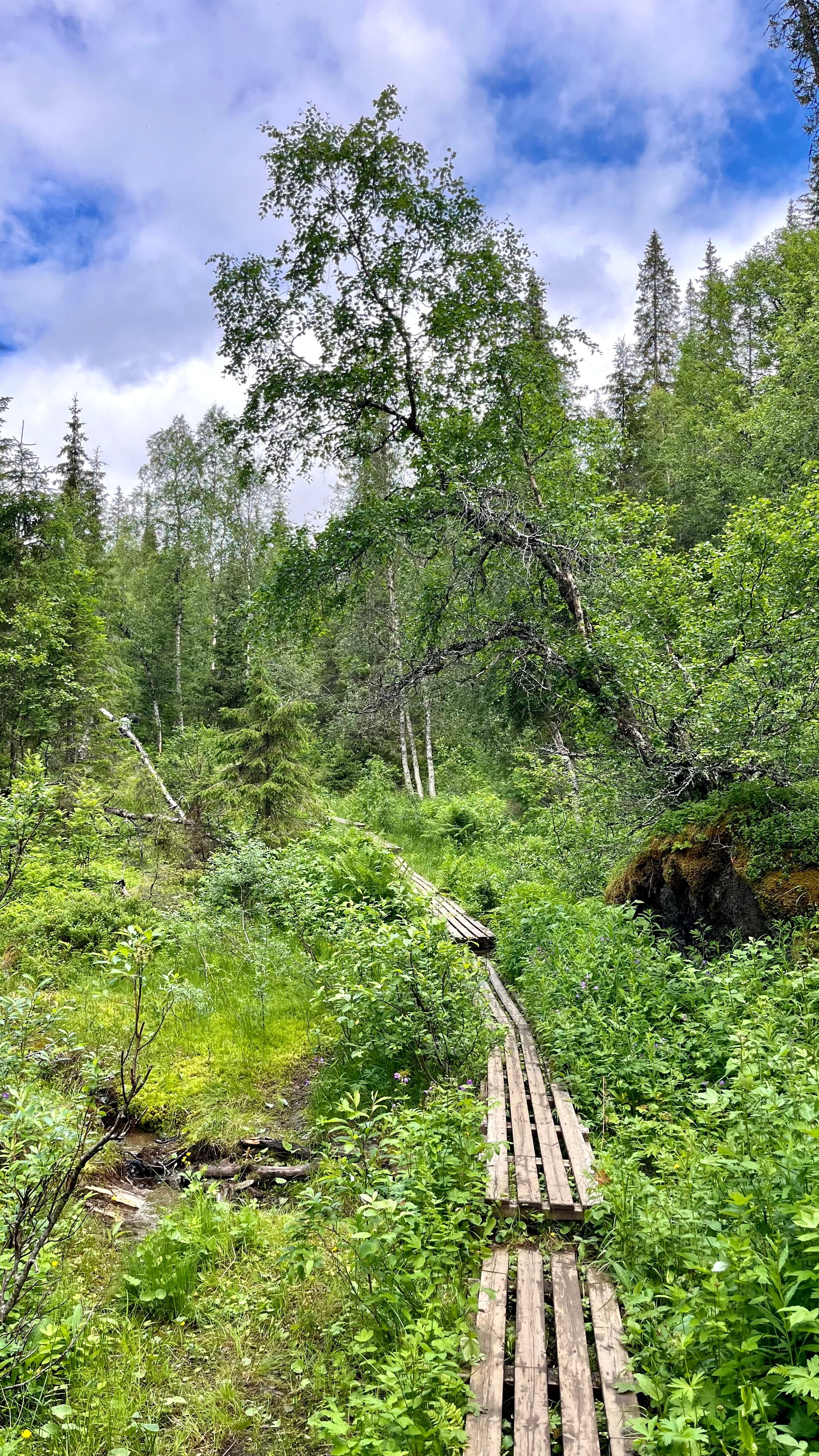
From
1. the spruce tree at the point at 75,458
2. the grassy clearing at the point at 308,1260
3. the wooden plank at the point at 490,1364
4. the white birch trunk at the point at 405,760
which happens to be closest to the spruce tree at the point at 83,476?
the spruce tree at the point at 75,458

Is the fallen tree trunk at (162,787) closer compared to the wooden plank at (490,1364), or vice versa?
the wooden plank at (490,1364)

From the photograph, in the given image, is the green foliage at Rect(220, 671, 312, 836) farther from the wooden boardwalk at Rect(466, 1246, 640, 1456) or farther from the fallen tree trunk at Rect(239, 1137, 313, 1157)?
the wooden boardwalk at Rect(466, 1246, 640, 1456)

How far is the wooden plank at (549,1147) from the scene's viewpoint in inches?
140

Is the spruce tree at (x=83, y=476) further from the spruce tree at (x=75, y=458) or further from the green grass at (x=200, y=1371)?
the green grass at (x=200, y=1371)

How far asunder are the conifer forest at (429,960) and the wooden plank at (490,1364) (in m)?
0.02

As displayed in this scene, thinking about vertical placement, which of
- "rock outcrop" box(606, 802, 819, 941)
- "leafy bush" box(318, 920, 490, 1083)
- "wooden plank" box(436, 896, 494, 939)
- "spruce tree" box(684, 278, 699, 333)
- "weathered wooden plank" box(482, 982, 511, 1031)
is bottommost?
"weathered wooden plank" box(482, 982, 511, 1031)

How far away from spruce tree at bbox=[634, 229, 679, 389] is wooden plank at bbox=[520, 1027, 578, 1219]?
120 feet

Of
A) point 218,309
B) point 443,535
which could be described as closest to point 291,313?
point 218,309

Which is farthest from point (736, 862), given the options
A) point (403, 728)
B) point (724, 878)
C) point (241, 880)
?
point (403, 728)

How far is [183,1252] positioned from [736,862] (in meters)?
5.06

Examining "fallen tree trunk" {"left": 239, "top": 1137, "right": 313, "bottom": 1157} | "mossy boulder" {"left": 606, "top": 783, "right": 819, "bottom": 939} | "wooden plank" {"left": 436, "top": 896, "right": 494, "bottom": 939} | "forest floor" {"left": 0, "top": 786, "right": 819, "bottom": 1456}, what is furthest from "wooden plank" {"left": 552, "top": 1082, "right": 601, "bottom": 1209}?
"wooden plank" {"left": 436, "top": 896, "right": 494, "bottom": 939}

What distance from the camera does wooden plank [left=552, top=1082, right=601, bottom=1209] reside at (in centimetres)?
359

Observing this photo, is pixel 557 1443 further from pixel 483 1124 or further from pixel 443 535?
pixel 443 535

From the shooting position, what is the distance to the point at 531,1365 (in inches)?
104
